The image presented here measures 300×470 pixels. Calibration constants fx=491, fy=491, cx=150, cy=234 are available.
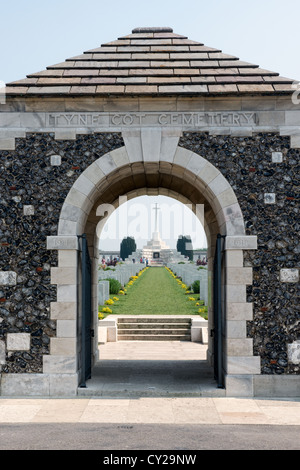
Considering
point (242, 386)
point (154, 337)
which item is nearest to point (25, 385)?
point (242, 386)

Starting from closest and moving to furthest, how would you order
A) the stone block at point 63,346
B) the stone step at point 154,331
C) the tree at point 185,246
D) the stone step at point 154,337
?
the stone block at point 63,346 < the stone step at point 154,337 < the stone step at point 154,331 < the tree at point 185,246

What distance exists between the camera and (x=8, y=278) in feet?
28.0

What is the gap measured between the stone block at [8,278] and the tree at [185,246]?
7417cm

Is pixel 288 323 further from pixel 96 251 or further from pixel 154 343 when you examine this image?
pixel 154 343

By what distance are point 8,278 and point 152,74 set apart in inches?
179

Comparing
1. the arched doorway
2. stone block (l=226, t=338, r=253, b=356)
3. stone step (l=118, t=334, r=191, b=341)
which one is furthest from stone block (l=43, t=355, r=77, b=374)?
stone step (l=118, t=334, r=191, b=341)

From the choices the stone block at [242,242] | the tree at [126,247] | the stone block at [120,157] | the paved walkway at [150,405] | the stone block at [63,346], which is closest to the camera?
the paved walkway at [150,405]

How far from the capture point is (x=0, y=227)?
28.3 ft

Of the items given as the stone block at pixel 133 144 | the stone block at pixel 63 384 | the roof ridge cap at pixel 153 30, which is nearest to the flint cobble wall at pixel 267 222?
the stone block at pixel 133 144

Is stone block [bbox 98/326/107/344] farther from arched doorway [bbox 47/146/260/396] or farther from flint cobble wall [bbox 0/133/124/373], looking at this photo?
flint cobble wall [bbox 0/133/124/373]

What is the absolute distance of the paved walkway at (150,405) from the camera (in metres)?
7.05

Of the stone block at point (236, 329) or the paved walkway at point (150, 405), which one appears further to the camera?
the stone block at point (236, 329)

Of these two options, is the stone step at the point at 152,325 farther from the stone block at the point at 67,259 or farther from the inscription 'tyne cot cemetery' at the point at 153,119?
the inscription 'tyne cot cemetery' at the point at 153,119

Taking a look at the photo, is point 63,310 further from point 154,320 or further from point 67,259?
point 154,320
